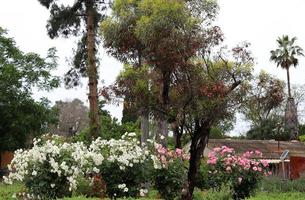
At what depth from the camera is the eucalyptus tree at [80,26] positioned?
2454 centimetres

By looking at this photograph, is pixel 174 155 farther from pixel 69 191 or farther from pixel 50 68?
pixel 50 68

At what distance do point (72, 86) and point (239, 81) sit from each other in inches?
574

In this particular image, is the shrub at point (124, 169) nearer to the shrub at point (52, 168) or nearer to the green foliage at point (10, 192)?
the shrub at point (52, 168)

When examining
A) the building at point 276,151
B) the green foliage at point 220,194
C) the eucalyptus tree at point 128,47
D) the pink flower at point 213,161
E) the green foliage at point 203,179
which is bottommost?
the green foliage at point 220,194

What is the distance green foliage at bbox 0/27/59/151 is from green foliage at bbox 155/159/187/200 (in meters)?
15.3

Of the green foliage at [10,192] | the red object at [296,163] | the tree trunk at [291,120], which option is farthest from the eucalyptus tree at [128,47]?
the tree trunk at [291,120]

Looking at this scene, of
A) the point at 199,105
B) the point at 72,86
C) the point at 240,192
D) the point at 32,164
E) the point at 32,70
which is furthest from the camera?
the point at 32,70

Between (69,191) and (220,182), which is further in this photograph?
(220,182)

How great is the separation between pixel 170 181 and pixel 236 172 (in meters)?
2.93

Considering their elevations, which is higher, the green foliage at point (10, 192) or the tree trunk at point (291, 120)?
the tree trunk at point (291, 120)

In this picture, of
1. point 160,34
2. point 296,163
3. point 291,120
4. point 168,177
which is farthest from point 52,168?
point 291,120

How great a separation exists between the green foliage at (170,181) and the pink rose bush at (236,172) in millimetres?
2452

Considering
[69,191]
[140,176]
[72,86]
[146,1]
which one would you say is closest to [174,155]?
[140,176]

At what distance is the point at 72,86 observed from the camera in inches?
1022
